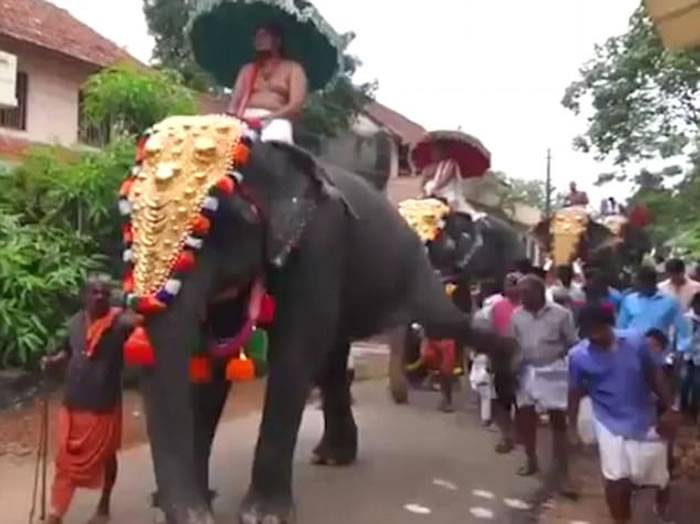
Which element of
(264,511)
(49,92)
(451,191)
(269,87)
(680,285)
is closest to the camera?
(264,511)

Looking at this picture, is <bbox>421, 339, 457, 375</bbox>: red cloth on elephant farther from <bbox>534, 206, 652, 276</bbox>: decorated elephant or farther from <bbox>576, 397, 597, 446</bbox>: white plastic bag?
<bbox>576, 397, 597, 446</bbox>: white plastic bag

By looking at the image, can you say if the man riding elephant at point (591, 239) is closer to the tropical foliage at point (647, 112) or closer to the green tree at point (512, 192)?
the tropical foliage at point (647, 112)

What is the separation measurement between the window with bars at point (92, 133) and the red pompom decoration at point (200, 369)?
10002 mm

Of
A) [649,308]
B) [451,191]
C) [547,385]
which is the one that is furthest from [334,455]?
[451,191]

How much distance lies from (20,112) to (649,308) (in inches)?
522

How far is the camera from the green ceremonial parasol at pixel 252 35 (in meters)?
7.05

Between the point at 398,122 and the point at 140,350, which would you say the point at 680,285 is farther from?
the point at 398,122

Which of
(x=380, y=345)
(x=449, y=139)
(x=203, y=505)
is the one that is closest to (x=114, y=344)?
(x=203, y=505)

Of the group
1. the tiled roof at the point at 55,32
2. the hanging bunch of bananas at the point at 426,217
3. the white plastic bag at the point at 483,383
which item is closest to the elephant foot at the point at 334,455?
the white plastic bag at the point at 483,383

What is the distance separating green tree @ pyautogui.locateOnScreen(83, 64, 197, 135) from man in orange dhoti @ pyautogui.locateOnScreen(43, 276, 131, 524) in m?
8.57

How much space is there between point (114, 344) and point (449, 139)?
6.75 metres

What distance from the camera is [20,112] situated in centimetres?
1925

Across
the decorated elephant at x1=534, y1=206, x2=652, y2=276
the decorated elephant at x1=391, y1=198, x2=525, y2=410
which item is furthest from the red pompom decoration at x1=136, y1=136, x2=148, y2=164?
the decorated elephant at x1=534, y1=206, x2=652, y2=276

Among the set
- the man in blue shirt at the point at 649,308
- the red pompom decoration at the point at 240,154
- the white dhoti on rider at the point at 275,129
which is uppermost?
the white dhoti on rider at the point at 275,129
